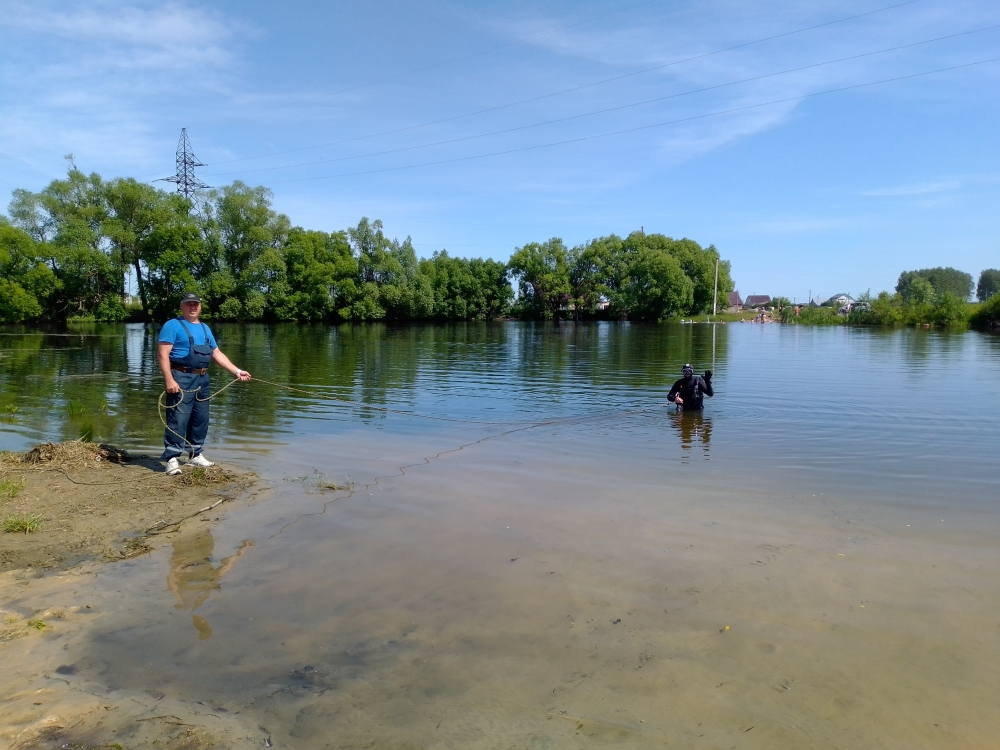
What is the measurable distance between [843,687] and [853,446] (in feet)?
28.4

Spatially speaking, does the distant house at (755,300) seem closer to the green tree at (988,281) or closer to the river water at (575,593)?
the green tree at (988,281)

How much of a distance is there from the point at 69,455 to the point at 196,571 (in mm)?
4346

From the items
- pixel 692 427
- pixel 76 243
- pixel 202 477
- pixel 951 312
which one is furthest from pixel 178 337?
pixel 951 312

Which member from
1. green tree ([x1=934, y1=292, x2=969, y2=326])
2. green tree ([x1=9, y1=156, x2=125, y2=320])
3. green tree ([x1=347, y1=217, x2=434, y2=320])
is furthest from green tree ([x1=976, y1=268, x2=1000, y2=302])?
green tree ([x1=9, y1=156, x2=125, y2=320])

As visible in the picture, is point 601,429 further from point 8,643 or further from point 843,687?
point 8,643

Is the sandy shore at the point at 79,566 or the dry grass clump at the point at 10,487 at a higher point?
the dry grass clump at the point at 10,487

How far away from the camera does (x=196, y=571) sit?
212 inches

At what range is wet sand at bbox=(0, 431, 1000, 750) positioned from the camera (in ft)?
11.6

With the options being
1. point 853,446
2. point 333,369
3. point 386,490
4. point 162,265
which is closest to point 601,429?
point 853,446

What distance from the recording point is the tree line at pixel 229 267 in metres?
65.5

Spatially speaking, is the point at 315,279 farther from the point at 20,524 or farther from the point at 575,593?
the point at 575,593

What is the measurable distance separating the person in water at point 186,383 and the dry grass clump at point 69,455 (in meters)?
1.01

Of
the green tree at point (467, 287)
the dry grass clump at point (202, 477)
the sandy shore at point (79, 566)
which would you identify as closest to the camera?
the sandy shore at point (79, 566)

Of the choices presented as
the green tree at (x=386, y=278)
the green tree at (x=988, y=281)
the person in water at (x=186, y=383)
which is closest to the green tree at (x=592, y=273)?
the green tree at (x=386, y=278)
